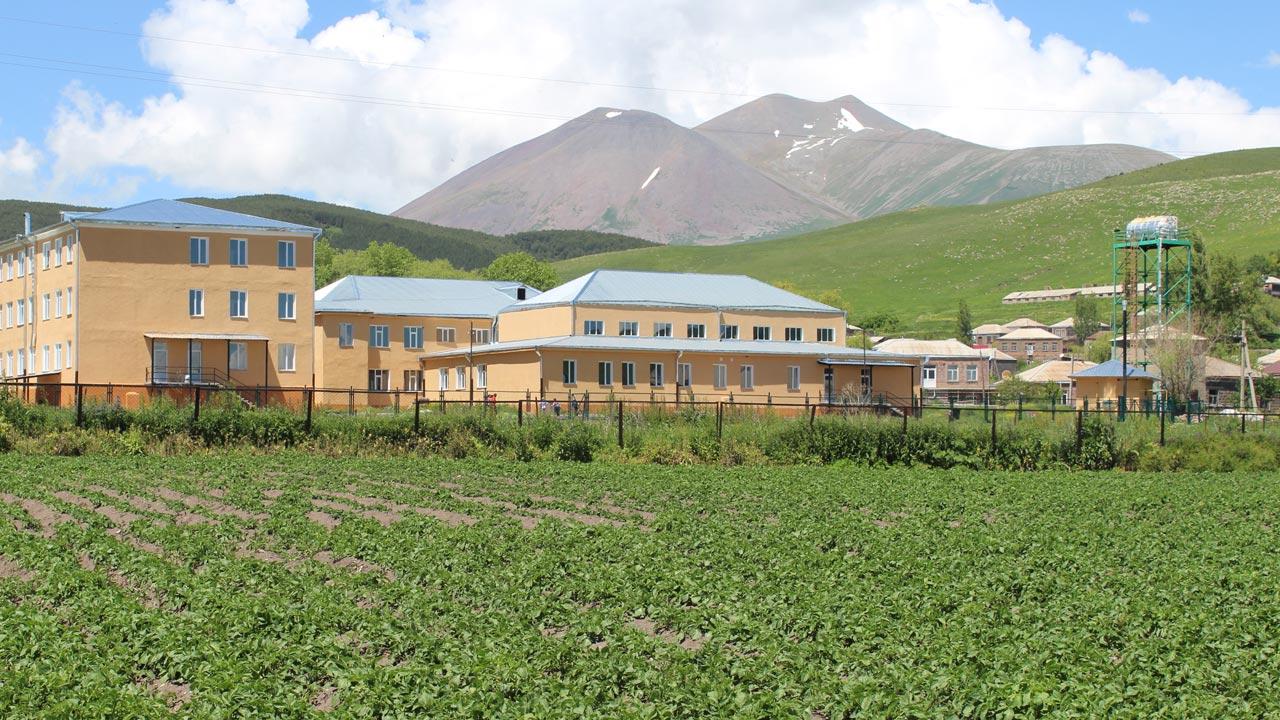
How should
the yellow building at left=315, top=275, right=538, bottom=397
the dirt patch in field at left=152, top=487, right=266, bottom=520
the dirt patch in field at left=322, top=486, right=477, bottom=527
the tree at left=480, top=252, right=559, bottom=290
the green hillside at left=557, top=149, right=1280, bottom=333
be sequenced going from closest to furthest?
the dirt patch in field at left=152, top=487, right=266, bottom=520
the dirt patch in field at left=322, top=486, right=477, bottom=527
the yellow building at left=315, top=275, right=538, bottom=397
the tree at left=480, top=252, right=559, bottom=290
the green hillside at left=557, top=149, right=1280, bottom=333

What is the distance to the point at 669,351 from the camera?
210 ft

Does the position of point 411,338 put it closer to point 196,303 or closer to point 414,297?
point 414,297

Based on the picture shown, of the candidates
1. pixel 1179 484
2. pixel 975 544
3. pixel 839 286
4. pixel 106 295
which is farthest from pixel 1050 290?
pixel 975 544

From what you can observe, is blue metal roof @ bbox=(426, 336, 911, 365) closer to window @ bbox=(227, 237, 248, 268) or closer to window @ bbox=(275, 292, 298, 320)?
window @ bbox=(275, 292, 298, 320)

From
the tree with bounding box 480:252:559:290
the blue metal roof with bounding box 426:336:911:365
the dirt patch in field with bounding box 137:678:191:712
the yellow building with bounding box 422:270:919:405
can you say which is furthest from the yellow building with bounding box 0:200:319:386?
the tree with bounding box 480:252:559:290

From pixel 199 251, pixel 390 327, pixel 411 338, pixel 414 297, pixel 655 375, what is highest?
pixel 199 251

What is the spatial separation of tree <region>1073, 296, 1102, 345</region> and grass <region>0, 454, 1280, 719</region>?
12310 centimetres

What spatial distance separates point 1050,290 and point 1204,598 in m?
163

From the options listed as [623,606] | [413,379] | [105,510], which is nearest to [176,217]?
[413,379]

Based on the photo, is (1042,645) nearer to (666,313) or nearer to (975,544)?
(975,544)

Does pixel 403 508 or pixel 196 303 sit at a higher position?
pixel 196 303

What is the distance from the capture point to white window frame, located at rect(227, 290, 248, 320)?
204 feet

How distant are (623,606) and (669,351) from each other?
50721 millimetres

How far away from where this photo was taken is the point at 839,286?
18675 cm
